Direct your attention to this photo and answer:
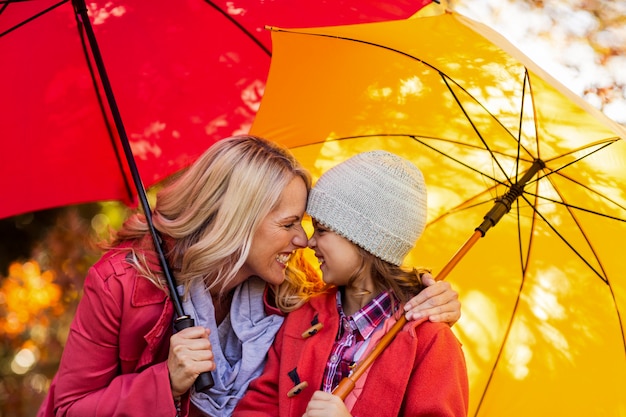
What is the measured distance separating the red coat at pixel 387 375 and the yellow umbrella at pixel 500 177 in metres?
0.34

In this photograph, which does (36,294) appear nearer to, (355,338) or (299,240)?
(299,240)

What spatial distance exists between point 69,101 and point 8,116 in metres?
0.25

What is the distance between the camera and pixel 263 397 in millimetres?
2869

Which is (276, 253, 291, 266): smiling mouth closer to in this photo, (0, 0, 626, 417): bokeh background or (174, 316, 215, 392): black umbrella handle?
(174, 316, 215, 392): black umbrella handle

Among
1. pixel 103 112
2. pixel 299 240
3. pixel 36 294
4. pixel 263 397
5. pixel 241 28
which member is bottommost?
pixel 36 294

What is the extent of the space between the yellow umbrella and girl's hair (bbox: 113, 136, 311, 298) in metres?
0.44

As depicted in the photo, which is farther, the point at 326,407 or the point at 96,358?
the point at 96,358

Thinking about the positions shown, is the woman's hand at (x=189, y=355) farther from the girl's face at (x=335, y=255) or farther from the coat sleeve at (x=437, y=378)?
the coat sleeve at (x=437, y=378)

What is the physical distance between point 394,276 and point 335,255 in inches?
9.2

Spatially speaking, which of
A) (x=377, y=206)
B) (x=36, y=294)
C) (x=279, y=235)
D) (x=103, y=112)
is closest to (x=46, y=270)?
(x=36, y=294)

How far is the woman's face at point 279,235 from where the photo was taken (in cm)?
286

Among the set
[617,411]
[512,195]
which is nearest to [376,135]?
[512,195]

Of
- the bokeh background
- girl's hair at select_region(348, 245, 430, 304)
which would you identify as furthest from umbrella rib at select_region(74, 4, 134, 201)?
the bokeh background

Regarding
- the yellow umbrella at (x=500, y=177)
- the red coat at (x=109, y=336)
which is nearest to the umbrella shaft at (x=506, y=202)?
the yellow umbrella at (x=500, y=177)
